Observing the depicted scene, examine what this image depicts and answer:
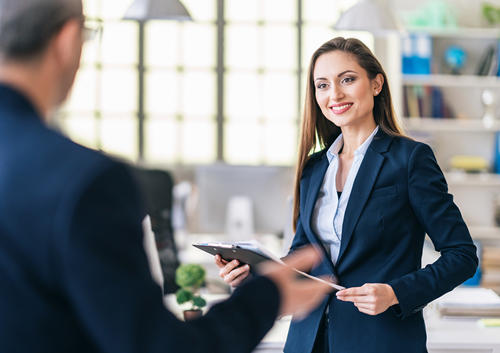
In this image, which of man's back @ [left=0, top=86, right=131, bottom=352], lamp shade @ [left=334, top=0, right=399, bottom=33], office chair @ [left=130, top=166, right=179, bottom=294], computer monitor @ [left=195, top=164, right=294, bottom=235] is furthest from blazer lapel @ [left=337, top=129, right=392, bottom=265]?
office chair @ [left=130, top=166, right=179, bottom=294]

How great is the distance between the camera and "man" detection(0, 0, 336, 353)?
0.54m

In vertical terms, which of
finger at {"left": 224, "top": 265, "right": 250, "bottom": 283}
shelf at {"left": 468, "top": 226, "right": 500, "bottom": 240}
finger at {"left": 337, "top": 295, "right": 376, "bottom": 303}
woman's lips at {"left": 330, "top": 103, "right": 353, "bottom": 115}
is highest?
woman's lips at {"left": 330, "top": 103, "right": 353, "bottom": 115}

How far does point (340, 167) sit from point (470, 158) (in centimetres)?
381

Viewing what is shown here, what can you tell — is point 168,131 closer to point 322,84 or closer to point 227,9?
point 227,9

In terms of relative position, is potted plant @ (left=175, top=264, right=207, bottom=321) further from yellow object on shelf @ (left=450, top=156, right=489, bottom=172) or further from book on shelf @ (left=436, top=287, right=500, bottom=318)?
yellow object on shelf @ (left=450, top=156, right=489, bottom=172)

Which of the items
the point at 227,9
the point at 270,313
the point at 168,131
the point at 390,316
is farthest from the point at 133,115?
the point at 270,313

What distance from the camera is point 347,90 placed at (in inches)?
62.3

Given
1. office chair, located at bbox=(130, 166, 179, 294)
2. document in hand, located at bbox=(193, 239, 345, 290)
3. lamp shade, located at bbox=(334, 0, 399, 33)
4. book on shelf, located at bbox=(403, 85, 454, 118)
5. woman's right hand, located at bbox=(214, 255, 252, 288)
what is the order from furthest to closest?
book on shelf, located at bbox=(403, 85, 454, 118) → office chair, located at bbox=(130, 166, 179, 294) → lamp shade, located at bbox=(334, 0, 399, 33) → woman's right hand, located at bbox=(214, 255, 252, 288) → document in hand, located at bbox=(193, 239, 345, 290)

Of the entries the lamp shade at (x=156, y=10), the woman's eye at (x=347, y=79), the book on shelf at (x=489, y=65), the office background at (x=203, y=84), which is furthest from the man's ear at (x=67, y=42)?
the office background at (x=203, y=84)

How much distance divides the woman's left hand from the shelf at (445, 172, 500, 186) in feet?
12.8

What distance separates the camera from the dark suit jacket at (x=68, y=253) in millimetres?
543

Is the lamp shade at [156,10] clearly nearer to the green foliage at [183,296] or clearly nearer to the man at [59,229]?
the green foliage at [183,296]

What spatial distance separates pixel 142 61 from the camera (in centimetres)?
629

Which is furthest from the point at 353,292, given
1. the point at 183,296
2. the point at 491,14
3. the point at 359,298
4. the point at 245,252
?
the point at 491,14
